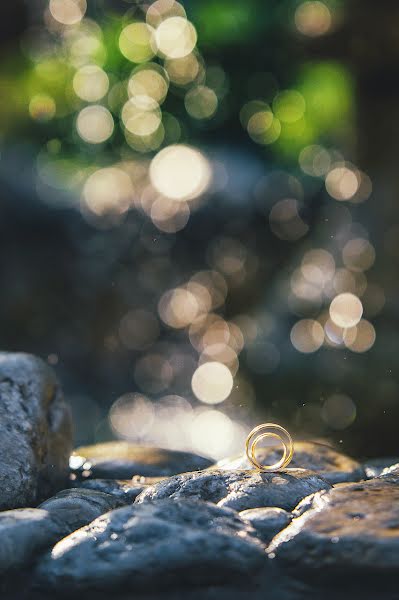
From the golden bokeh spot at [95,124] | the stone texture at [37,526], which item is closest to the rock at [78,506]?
the stone texture at [37,526]

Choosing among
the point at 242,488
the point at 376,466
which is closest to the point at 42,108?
the point at 376,466

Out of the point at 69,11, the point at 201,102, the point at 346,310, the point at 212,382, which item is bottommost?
the point at 212,382

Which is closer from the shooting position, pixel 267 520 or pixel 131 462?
pixel 267 520

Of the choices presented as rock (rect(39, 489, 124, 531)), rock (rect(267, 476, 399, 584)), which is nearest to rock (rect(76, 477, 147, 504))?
rock (rect(39, 489, 124, 531))

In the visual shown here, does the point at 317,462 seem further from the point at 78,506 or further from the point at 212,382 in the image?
the point at 212,382

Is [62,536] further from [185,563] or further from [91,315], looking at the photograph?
[91,315]

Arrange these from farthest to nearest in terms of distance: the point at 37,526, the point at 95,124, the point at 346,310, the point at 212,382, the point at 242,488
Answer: the point at 95,124
the point at 212,382
the point at 346,310
the point at 242,488
the point at 37,526
